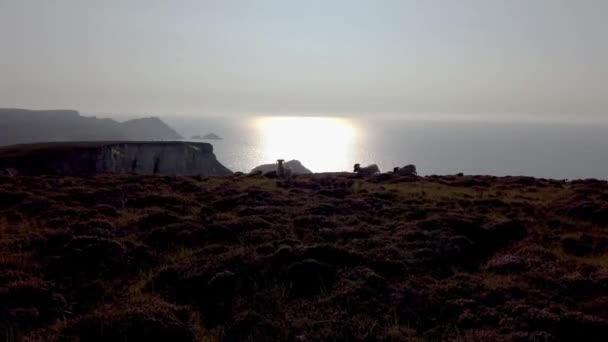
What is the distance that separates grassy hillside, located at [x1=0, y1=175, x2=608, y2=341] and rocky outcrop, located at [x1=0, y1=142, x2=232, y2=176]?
2365 cm

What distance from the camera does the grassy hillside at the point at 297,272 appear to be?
28.2ft

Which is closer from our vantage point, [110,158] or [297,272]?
[297,272]

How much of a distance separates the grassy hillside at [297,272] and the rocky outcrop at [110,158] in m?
23.7

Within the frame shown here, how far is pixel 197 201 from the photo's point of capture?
76.7ft

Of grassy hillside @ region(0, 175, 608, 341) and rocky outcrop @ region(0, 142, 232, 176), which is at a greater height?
rocky outcrop @ region(0, 142, 232, 176)

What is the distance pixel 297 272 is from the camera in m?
11.5

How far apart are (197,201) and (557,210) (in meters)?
19.0

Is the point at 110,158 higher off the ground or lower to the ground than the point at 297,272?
higher

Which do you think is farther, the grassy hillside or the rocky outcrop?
the rocky outcrop

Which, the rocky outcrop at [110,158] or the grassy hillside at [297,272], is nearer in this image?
the grassy hillside at [297,272]

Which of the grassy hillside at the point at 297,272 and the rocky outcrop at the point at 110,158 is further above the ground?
the rocky outcrop at the point at 110,158

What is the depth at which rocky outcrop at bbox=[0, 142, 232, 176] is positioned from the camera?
41719 millimetres

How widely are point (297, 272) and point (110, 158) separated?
143 ft

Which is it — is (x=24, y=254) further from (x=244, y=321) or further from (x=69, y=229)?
(x=244, y=321)
